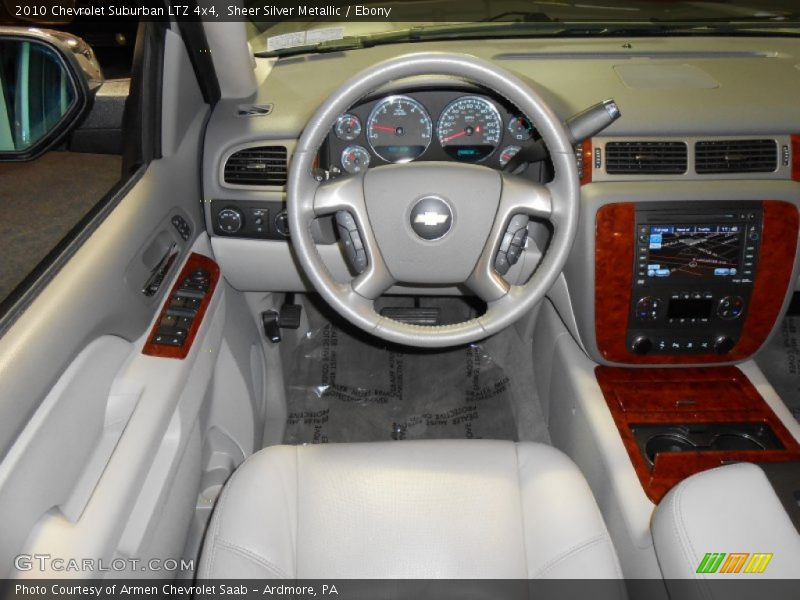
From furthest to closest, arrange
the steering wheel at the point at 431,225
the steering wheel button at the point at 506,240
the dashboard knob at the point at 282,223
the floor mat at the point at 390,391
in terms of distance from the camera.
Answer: the floor mat at the point at 390,391
the dashboard knob at the point at 282,223
the steering wheel button at the point at 506,240
the steering wheel at the point at 431,225

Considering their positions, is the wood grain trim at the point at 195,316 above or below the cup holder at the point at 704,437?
above

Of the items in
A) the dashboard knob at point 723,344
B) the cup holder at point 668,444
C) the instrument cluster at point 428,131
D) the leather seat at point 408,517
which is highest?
the instrument cluster at point 428,131

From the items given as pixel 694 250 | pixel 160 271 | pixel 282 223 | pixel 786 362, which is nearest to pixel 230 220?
pixel 282 223

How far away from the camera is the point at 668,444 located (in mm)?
1732

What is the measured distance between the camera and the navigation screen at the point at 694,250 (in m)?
1.74

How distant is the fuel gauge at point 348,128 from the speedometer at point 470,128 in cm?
23

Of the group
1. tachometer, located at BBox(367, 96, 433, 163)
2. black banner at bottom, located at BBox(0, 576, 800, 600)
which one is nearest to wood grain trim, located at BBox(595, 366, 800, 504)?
black banner at bottom, located at BBox(0, 576, 800, 600)

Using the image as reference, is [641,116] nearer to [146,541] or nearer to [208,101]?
[208,101]

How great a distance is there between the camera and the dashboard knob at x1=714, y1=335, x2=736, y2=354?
186 cm

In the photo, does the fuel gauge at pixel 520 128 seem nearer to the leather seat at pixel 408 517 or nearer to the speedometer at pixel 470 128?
the speedometer at pixel 470 128

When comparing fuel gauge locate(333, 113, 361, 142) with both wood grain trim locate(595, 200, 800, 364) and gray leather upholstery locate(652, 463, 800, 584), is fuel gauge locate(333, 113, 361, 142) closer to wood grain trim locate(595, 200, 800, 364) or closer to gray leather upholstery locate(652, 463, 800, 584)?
wood grain trim locate(595, 200, 800, 364)

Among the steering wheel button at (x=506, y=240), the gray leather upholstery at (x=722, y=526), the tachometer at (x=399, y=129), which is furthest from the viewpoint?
Result: the tachometer at (x=399, y=129)

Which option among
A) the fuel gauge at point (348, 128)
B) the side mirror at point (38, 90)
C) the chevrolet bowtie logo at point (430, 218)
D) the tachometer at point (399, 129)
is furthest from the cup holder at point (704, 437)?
the side mirror at point (38, 90)

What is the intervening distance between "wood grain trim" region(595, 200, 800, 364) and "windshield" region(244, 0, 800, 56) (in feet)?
2.09
